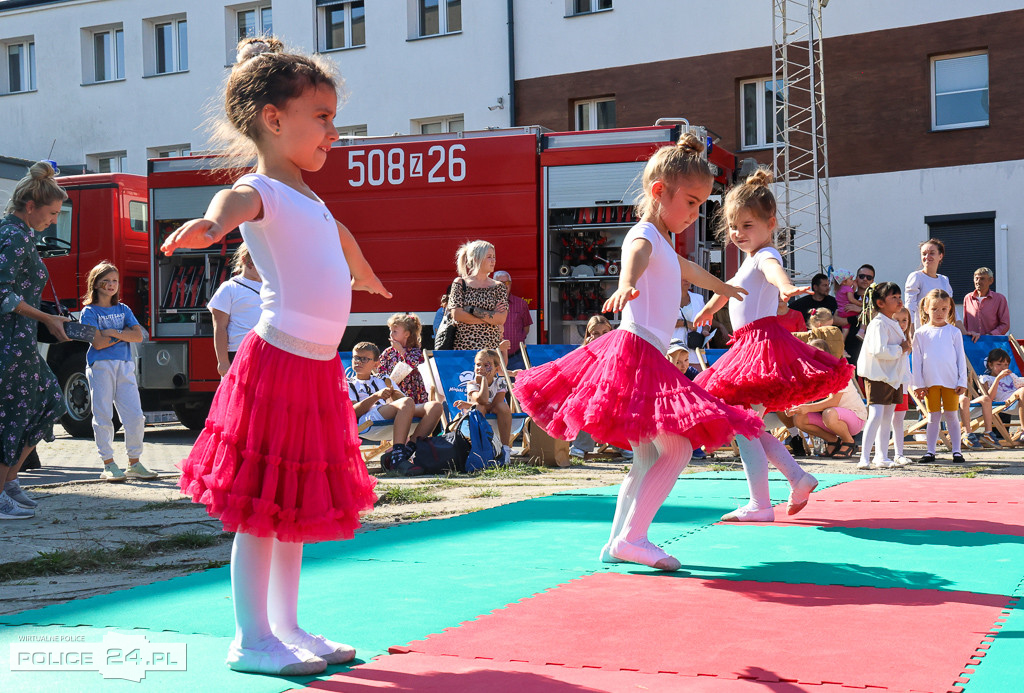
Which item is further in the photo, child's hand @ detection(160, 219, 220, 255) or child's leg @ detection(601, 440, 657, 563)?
child's leg @ detection(601, 440, 657, 563)

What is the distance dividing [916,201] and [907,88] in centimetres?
197

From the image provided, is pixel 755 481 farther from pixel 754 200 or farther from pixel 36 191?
pixel 36 191

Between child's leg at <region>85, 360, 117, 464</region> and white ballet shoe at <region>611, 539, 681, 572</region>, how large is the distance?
564 cm

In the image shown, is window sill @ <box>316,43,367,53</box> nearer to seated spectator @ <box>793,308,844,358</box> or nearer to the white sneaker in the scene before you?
seated spectator @ <box>793,308,844,358</box>

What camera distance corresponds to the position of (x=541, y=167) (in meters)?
13.5

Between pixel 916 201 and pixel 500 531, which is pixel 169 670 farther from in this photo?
pixel 916 201

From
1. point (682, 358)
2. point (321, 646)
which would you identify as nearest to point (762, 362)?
point (321, 646)

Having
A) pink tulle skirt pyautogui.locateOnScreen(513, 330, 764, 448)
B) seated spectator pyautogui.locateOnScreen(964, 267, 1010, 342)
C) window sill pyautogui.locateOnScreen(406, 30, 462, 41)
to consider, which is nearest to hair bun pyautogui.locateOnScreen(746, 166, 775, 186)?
pink tulle skirt pyautogui.locateOnScreen(513, 330, 764, 448)

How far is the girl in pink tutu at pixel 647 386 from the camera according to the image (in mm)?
4316

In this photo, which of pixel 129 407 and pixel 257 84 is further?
pixel 129 407

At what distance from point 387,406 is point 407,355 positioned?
2.98ft

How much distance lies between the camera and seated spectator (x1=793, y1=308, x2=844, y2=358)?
34.0ft

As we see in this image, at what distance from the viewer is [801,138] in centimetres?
1975

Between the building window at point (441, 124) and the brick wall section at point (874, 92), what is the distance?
9.33 ft
